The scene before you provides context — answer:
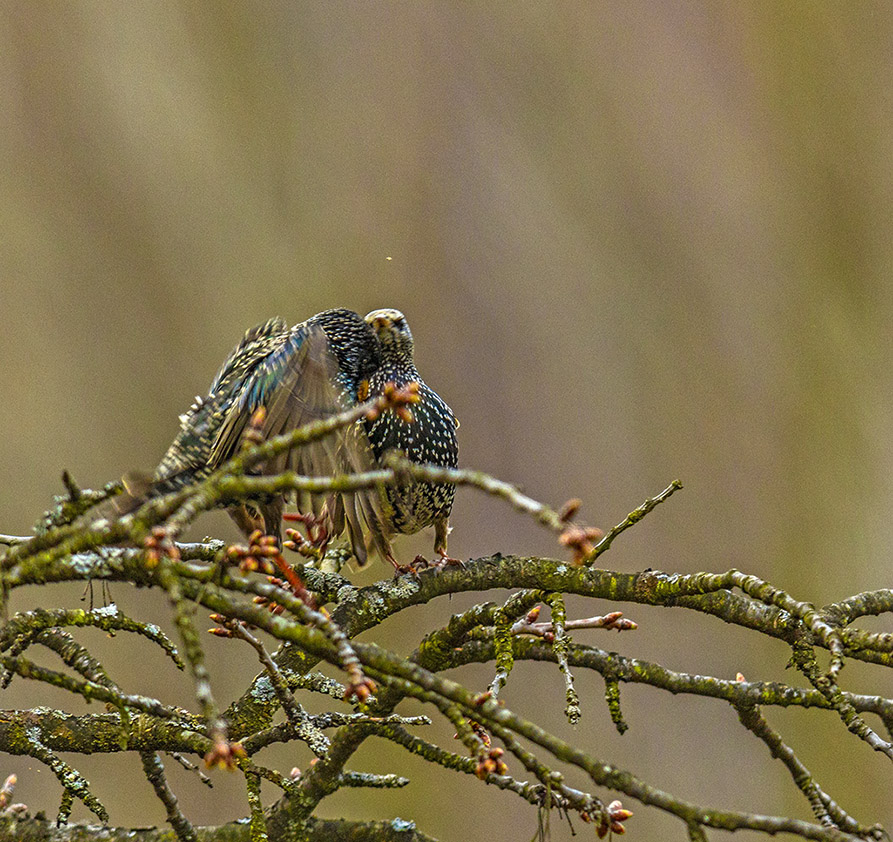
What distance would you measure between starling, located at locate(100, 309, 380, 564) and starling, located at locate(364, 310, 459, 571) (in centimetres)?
6

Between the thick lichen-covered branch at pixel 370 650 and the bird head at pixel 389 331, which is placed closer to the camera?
the thick lichen-covered branch at pixel 370 650

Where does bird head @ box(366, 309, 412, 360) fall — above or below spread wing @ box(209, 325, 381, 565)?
above

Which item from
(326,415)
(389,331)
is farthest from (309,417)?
(389,331)

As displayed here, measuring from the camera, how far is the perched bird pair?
1919 mm

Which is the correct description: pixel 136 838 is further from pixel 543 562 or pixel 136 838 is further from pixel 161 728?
pixel 543 562

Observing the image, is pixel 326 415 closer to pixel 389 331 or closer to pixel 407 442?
pixel 407 442

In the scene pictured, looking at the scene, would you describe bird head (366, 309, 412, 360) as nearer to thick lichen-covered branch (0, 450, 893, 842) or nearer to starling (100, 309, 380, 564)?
starling (100, 309, 380, 564)

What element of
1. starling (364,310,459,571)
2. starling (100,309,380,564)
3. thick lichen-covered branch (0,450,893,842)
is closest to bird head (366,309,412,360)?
starling (364,310,459,571)

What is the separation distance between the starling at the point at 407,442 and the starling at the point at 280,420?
2.6 inches

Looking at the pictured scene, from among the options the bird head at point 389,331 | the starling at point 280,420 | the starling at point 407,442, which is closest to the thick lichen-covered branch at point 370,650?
the starling at point 280,420

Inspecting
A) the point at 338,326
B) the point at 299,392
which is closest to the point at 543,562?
the point at 299,392

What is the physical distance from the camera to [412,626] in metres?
4.57

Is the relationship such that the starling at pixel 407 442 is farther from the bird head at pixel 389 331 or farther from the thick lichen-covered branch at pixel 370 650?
the thick lichen-covered branch at pixel 370 650

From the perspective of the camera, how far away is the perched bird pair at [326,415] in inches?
75.5
